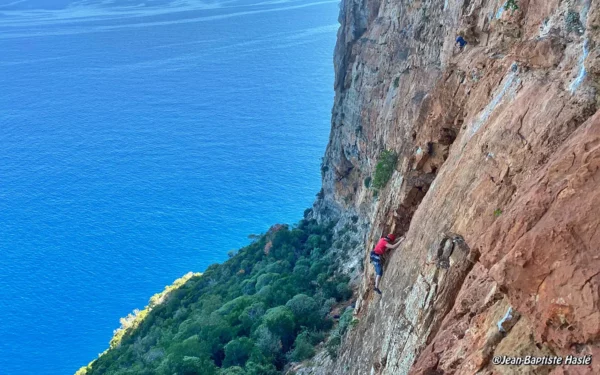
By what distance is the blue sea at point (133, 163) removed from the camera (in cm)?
6519

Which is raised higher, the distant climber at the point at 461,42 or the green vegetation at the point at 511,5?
the distant climber at the point at 461,42

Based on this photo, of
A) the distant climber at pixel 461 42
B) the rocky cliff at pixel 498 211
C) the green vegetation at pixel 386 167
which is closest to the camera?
the rocky cliff at pixel 498 211

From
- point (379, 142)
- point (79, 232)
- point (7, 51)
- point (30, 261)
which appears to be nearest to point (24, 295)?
point (30, 261)

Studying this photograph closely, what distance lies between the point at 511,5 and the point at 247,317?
27079mm

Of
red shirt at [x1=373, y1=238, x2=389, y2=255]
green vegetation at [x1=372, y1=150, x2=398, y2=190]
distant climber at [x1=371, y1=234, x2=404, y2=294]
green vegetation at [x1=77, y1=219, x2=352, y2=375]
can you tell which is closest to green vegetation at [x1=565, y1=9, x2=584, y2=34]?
distant climber at [x1=371, y1=234, x2=404, y2=294]

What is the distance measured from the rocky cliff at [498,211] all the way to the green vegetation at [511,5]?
0.06m

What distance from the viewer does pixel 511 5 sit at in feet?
44.0

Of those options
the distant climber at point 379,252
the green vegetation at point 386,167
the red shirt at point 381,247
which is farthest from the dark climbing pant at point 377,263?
the green vegetation at point 386,167

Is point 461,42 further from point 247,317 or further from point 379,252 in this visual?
point 247,317

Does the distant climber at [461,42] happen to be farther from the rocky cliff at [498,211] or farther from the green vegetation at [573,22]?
the green vegetation at [573,22]

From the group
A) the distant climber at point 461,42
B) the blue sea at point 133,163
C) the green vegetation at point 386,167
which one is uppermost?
the blue sea at point 133,163

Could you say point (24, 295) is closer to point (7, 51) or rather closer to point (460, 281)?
point (460, 281)

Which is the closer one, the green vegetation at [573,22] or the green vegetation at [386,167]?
the green vegetation at [573,22]

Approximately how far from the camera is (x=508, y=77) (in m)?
11.5
